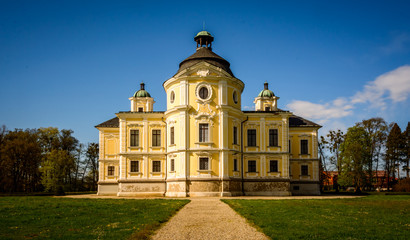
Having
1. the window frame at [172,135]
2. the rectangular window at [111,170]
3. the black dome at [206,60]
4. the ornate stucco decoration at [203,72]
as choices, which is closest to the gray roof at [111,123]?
the rectangular window at [111,170]

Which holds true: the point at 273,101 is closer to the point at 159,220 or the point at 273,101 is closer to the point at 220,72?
the point at 220,72

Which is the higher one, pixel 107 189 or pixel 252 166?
pixel 252 166

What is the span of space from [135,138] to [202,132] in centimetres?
845

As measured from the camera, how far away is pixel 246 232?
1236cm

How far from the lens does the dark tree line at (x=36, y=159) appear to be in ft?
168

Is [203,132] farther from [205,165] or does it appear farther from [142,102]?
[142,102]

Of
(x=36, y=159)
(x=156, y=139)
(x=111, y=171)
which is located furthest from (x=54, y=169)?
(x=156, y=139)

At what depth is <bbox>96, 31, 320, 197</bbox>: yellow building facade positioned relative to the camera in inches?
1481

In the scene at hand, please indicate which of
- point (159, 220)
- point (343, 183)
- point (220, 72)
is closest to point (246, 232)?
point (159, 220)

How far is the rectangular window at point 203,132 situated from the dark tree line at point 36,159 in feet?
69.6

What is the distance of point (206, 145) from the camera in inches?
1486

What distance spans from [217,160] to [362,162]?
2242cm

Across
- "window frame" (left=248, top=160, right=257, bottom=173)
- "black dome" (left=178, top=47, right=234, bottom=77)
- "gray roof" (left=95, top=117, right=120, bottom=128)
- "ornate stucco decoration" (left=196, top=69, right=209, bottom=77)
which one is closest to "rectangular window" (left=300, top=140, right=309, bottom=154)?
"window frame" (left=248, top=160, right=257, bottom=173)

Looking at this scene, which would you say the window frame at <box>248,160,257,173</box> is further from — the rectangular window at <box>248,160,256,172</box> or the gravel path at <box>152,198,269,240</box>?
the gravel path at <box>152,198,269,240</box>
